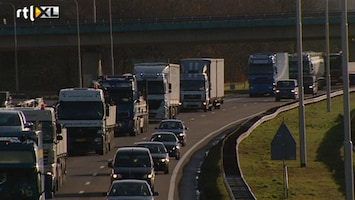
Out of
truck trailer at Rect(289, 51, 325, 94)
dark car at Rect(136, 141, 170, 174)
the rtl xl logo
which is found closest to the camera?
dark car at Rect(136, 141, 170, 174)

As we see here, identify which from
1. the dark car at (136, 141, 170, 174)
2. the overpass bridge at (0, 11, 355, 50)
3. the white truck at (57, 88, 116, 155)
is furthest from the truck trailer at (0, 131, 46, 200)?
the overpass bridge at (0, 11, 355, 50)

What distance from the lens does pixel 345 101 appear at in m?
31.9

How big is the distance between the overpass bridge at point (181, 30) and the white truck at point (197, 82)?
1812 centimetres

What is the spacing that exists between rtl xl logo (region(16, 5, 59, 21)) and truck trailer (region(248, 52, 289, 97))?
34072 mm

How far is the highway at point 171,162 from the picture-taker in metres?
39.8

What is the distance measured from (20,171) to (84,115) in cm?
2588

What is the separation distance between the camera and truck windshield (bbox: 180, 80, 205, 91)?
85062mm

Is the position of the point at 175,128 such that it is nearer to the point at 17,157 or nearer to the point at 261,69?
the point at 17,157

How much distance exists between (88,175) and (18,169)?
18519mm

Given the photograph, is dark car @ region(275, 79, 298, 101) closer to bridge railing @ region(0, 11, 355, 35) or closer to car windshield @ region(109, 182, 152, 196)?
bridge railing @ region(0, 11, 355, 35)

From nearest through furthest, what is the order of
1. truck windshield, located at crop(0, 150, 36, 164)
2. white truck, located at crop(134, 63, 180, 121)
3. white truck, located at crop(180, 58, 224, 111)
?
1. truck windshield, located at crop(0, 150, 36, 164)
2. white truck, located at crop(134, 63, 180, 121)
3. white truck, located at crop(180, 58, 224, 111)

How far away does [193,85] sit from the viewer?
85.7 metres

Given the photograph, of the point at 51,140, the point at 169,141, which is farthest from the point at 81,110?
the point at 51,140

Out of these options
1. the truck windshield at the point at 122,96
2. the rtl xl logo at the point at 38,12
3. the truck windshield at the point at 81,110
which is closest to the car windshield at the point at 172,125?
the truck windshield at the point at 122,96
